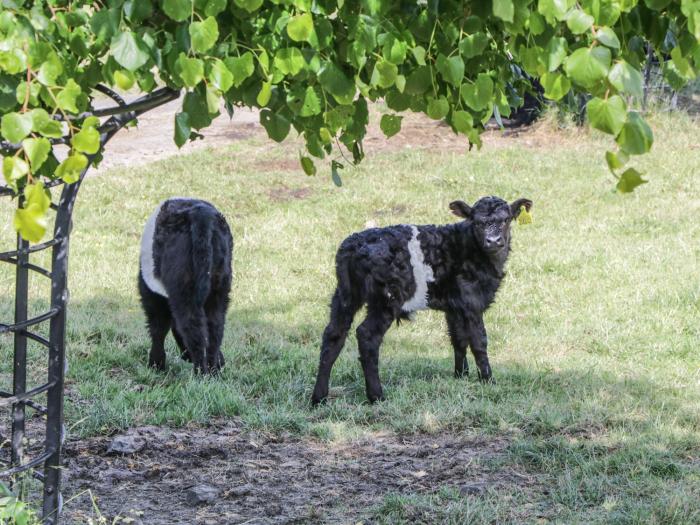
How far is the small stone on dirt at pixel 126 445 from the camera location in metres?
5.91

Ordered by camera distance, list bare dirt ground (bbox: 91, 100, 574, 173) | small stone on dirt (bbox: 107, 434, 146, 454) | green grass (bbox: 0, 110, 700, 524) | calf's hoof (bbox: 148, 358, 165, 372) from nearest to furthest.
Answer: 1. green grass (bbox: 0, 110, 700, 524)
2. small stone on dirt (bbox: 107, 434, 146, 454)
3. calf's hoof (bbox: 148, 358, 165, 372)
4. bare dirt ground (bbox: 91, 100, 574, 173)

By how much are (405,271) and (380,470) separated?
191 cm

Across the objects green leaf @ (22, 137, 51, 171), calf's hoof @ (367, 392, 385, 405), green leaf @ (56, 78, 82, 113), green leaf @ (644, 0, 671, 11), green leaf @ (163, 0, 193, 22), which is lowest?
calf's hoof @ (367, 392, 385, 405)

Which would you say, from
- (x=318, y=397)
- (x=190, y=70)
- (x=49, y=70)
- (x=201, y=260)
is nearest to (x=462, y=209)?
(x=318, y=397)

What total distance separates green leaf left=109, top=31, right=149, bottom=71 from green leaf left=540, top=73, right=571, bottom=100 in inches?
42.4

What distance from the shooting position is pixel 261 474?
5641mm

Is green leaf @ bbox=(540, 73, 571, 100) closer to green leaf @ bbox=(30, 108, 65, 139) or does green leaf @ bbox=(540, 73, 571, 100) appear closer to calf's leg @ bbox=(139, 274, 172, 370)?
green leaf @ bbox=(30, 108, 65, 139)

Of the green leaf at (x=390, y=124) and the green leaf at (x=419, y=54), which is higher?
the green leaf at (x=419, y=54)

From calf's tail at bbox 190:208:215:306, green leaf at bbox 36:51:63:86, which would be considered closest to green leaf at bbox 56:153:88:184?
Answer: green leaf at bbox 36:51:63:86

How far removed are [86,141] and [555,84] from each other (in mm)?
1235

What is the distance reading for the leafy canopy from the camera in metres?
2.45

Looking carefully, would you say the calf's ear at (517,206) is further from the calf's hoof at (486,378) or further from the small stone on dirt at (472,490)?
the small stone on dirt at (472,490)

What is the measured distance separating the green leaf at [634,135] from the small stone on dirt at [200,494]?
3.47 meters

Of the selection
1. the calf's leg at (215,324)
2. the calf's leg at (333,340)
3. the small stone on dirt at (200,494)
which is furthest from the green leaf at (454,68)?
the calf's leg at (215,324)
